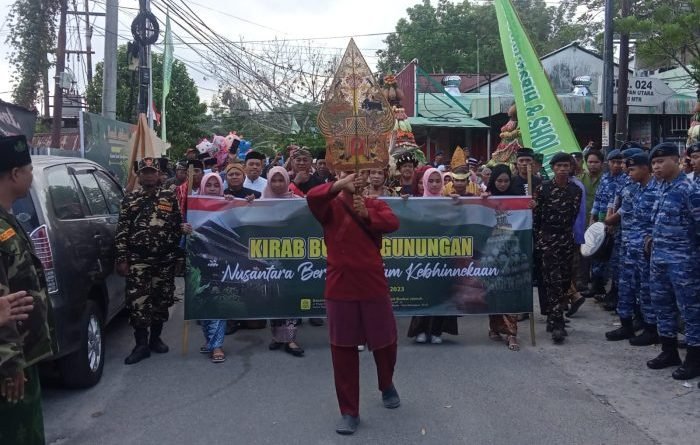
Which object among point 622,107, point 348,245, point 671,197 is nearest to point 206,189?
point 348,245

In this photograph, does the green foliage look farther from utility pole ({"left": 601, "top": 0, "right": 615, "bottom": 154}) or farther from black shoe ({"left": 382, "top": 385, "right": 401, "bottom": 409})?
black shoe ({"left": 382, "top": 385, "right": 401, "bottom": 409})

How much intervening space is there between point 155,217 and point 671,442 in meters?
4.32

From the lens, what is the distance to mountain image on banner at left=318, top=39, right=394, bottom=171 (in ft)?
14.1

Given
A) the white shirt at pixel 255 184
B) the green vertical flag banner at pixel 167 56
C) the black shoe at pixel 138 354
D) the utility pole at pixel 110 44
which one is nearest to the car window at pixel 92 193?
the black shoe at pixel 138 354

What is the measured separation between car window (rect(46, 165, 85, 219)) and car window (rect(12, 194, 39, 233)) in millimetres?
225

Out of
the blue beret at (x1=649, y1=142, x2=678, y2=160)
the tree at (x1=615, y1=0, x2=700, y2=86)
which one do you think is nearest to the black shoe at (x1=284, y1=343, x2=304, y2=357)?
the blue beret at (x1=649, y1=142, x2=678, y2=160)

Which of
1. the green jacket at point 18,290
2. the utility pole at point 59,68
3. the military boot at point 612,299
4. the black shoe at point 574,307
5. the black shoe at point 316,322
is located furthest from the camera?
the utility pole at point 59,68

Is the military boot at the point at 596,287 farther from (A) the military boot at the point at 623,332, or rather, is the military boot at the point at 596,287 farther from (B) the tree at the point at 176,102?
(B) the tree at the point at 176,102

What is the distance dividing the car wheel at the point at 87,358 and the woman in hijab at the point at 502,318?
11.7 feet

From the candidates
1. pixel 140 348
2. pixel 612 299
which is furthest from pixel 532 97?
pixel 140 348

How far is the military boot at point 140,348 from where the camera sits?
5.83 metres

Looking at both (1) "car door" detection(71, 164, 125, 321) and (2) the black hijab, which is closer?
(1) "car door" detection(71, 164, 125, 321)

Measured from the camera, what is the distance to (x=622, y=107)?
13.0m

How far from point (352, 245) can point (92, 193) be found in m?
2.83
